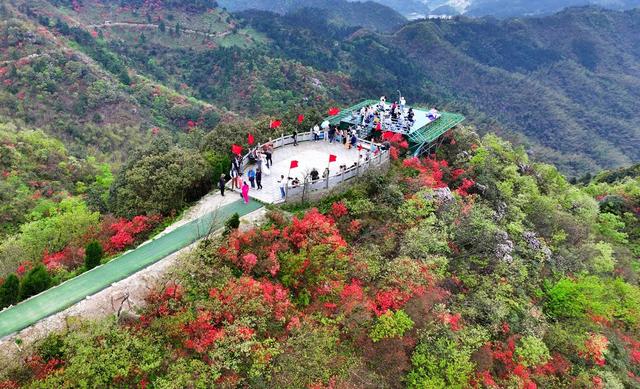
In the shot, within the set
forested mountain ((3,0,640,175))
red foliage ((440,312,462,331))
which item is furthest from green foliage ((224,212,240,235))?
forested mountain ((3,0,640,175))

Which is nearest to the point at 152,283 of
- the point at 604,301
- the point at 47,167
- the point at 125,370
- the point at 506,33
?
the point at 125,370

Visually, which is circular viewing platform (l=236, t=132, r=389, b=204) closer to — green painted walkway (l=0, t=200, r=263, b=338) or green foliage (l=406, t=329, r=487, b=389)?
green painted walkway (l=0, t=200, r=263, b=338)

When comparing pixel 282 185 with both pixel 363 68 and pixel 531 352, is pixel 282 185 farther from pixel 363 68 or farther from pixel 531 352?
pixel 363 68

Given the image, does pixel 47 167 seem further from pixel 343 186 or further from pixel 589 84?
pixel 589 84

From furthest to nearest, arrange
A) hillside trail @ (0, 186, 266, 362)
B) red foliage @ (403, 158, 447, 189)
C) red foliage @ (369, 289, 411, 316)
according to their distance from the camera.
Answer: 1. red foliage @ (403, 158, 447, 189)
2. red foliage @ (369, 289, 411, 316)
3. hillside trail @ (0, 186, 266, 362)

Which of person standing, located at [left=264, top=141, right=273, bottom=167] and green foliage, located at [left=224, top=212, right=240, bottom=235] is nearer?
green foliage, located at [left=224, top=212, right=240, bottom=235]

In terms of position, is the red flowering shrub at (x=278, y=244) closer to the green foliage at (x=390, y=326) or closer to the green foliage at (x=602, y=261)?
the green foliage at (x=390, y=326)

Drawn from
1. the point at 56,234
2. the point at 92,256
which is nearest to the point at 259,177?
the point at 92,256
